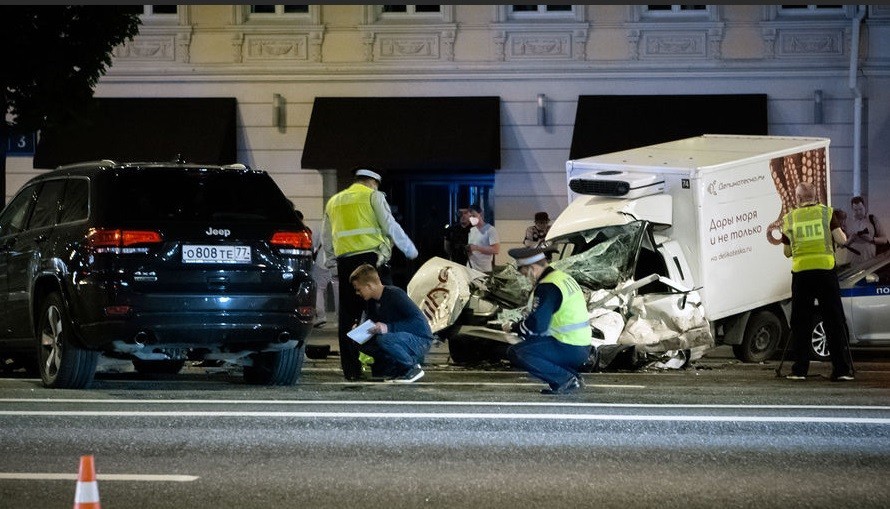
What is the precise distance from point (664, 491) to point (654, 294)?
7598mm

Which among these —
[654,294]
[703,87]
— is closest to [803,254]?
[654,294]

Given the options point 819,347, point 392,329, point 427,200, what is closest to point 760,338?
point 819,347

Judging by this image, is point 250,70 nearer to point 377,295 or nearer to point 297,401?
point 377,295

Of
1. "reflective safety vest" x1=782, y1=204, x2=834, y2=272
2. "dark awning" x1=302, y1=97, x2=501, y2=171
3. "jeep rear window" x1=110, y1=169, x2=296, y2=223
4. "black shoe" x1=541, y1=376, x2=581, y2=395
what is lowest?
"black shoe" x1=541, y1=376, x2=581, y2=395

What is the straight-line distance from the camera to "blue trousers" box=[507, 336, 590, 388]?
37.4 ft

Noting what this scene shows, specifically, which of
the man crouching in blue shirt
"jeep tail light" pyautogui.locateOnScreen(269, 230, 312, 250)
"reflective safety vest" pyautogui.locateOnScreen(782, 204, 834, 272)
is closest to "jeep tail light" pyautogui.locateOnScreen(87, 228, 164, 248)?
"jeep tail light" pyautogui.locateOnScreen(269, 230, 312, 250)

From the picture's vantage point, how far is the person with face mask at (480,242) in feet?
63.2

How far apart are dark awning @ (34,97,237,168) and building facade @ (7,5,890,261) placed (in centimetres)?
26

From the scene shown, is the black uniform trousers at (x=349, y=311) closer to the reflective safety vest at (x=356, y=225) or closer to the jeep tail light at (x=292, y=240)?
the reflective safety vest at (x=356, y=225)

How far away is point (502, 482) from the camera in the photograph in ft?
24.7

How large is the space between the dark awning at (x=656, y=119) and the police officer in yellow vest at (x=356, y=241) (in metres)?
10.6

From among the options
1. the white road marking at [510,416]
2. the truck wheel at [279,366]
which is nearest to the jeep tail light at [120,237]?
the truck wheel at [279,366]

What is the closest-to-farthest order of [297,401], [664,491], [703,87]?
[664,491], [297,401], [703,87]

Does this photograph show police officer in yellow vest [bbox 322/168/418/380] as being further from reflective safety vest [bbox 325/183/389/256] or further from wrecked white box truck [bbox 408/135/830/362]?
wrecked white box truck [bbox 408/135/830/362]
